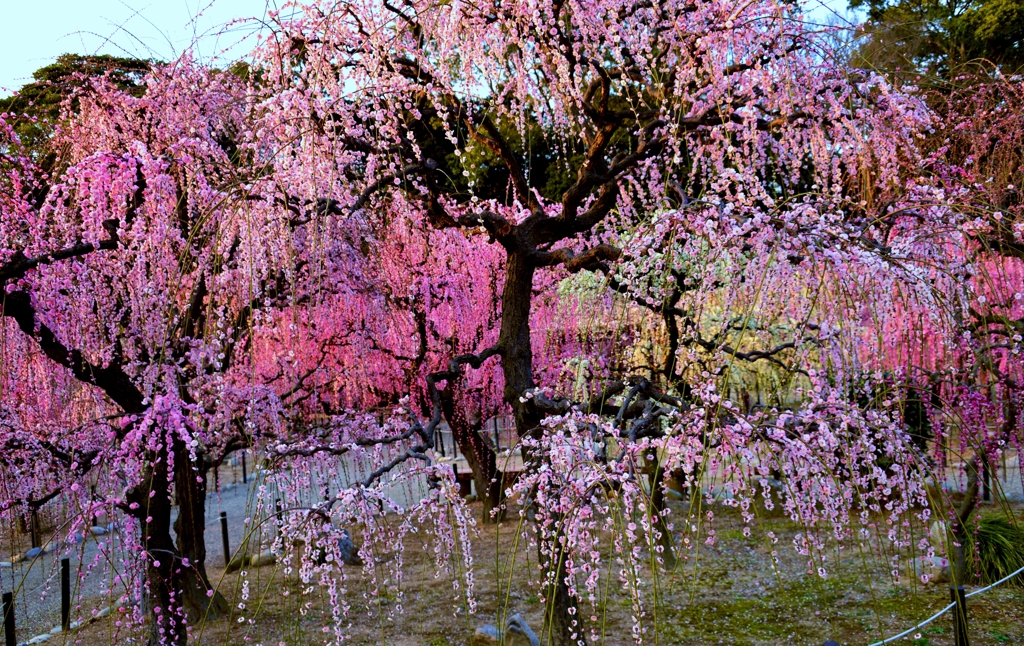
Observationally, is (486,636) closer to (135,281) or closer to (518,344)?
(518,344)

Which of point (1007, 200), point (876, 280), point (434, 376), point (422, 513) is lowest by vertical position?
point (422, 513)

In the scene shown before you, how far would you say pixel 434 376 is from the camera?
14.5 feet

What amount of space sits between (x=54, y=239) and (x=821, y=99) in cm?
476

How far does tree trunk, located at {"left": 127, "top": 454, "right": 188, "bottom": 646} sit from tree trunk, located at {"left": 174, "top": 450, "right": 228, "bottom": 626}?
0.39 metres

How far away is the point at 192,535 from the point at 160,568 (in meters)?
1.13

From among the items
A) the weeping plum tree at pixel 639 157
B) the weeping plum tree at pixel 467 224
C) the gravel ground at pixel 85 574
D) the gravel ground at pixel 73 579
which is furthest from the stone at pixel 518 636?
the gravel ground at pixel 73 579

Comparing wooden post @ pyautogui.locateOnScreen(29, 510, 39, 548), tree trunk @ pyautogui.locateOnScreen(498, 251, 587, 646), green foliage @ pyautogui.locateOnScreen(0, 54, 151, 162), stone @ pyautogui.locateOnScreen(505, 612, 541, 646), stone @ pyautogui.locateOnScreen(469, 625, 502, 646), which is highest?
green foliage @ pyautogui.locateOnScreen(0, 54, 151, 162)

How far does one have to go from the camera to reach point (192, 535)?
6152 millimetres

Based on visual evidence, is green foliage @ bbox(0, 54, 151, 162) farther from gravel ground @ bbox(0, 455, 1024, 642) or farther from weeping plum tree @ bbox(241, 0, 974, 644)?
gravel ground @ bbox(0, 455, 1024, 642)

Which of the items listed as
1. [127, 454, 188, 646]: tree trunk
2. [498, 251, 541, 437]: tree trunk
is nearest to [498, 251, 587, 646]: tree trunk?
[498, 251, 541, 437]: tree trunk

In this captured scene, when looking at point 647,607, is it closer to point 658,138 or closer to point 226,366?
point 658,138

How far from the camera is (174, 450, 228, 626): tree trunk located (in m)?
5.67

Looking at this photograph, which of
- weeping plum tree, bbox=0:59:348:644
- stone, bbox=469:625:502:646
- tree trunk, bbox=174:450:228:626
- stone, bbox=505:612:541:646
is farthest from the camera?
tree trunk, bbox=174:450:228:626

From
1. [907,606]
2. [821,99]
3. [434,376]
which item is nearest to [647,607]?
[907,606]
